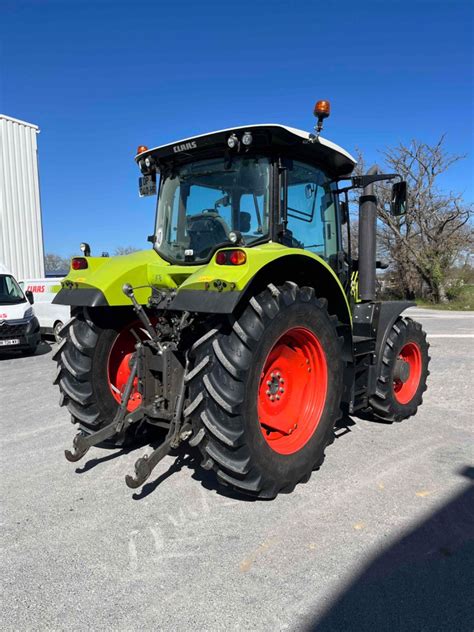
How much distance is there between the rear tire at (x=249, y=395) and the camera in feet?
9.32

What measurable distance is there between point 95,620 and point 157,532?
2.30 feet

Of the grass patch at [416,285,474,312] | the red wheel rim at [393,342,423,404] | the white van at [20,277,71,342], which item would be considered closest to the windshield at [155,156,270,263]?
the red wheel rim at [393,342,423,404]

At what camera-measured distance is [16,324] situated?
9.23 metres

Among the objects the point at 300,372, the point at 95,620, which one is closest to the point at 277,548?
the point at 95,620

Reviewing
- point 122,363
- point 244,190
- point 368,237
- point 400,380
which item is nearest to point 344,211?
point 368,237

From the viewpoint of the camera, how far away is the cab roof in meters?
3.29

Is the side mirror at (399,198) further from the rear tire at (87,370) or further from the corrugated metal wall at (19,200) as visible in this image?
the corrugated metal wall at (19,200)

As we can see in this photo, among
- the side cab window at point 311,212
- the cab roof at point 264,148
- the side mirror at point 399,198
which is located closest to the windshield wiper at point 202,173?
the cab roof at point 264,148

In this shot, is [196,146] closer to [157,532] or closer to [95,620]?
[157,532]

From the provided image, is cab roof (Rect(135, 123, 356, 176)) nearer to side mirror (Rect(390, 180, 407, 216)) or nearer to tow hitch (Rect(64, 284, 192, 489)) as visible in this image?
side mirror (Rect(390, 180, 407, 216))

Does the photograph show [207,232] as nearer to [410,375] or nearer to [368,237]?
[368,237]

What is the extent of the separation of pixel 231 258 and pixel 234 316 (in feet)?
1.19

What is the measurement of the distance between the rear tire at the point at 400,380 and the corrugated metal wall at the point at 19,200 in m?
12.3

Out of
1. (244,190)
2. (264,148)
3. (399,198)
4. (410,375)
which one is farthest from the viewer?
(410,375)
